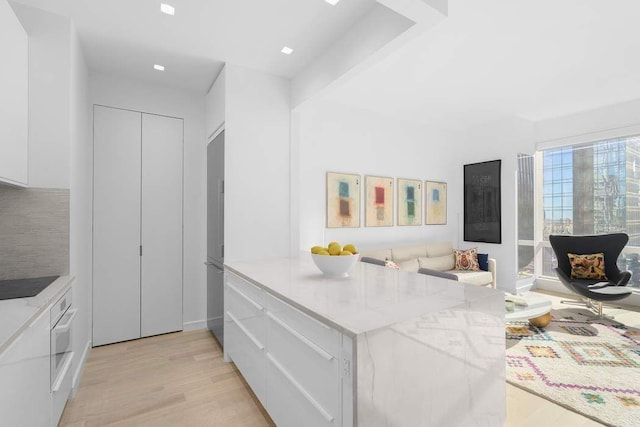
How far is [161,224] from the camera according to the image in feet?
11.2

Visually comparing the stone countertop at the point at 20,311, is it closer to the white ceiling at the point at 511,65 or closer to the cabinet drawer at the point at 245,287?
the cabinet drawer at the point at 245,287

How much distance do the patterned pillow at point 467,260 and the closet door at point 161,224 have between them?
4156mm

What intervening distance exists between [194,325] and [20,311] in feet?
7.39

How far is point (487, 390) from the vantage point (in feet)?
5.26

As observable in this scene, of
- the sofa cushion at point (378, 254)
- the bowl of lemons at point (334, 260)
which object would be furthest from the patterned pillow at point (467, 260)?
the bowl of lemons at point (334, 260)

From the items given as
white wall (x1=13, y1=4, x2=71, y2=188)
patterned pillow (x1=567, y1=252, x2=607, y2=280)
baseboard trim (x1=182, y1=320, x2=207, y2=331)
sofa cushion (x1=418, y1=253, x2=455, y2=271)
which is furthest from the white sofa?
white wall (x1=13, y1=4, x2=71, y2=188)

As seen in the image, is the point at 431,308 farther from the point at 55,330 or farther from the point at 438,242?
the point at 438,242

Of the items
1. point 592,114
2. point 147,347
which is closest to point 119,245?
point 147,347

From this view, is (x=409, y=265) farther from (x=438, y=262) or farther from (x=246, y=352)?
(x=246, y=352)

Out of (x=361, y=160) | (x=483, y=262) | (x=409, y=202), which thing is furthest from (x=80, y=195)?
(x=483, y=262)

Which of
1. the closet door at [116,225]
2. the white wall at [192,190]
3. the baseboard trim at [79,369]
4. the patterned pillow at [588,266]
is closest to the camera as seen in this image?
the baseboard trim at [79,369]

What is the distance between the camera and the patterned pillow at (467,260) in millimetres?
4996

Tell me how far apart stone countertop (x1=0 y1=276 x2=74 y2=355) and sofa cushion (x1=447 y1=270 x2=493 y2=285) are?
14.8 ft

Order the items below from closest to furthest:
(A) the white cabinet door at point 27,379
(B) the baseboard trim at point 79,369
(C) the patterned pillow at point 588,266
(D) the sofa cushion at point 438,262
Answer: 1. (A) the white cabinet door at point 27,379
2. (B) the baseboard trim at point 79,369
3. (C) the patterned pillow at point 588,266
4. (D) the sofa cushion at point 438,262
